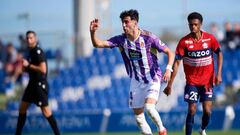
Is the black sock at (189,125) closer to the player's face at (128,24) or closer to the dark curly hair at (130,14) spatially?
the player's face at (128,24)

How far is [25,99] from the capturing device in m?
17.8

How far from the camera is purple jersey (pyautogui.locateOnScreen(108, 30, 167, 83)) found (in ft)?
48.4

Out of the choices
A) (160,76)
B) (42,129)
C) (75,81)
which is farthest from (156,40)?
(75,81)

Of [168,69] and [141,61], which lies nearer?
[168,69]

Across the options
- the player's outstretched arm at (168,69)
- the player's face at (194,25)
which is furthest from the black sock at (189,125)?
the player's face at (194,25)

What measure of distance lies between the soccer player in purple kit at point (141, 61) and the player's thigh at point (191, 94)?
960 millimetres

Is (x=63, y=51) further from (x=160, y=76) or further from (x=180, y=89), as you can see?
(x=160, y=76)

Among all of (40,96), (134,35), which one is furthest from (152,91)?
(40,96)

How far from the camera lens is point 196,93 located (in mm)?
15766

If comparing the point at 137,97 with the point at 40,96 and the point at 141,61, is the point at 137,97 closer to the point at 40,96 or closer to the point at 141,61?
the point at 141,61

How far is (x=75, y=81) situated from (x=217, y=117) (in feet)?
23.4

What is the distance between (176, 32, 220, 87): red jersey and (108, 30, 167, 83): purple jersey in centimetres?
95

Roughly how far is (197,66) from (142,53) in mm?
1507

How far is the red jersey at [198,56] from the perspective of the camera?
15.7 meters
